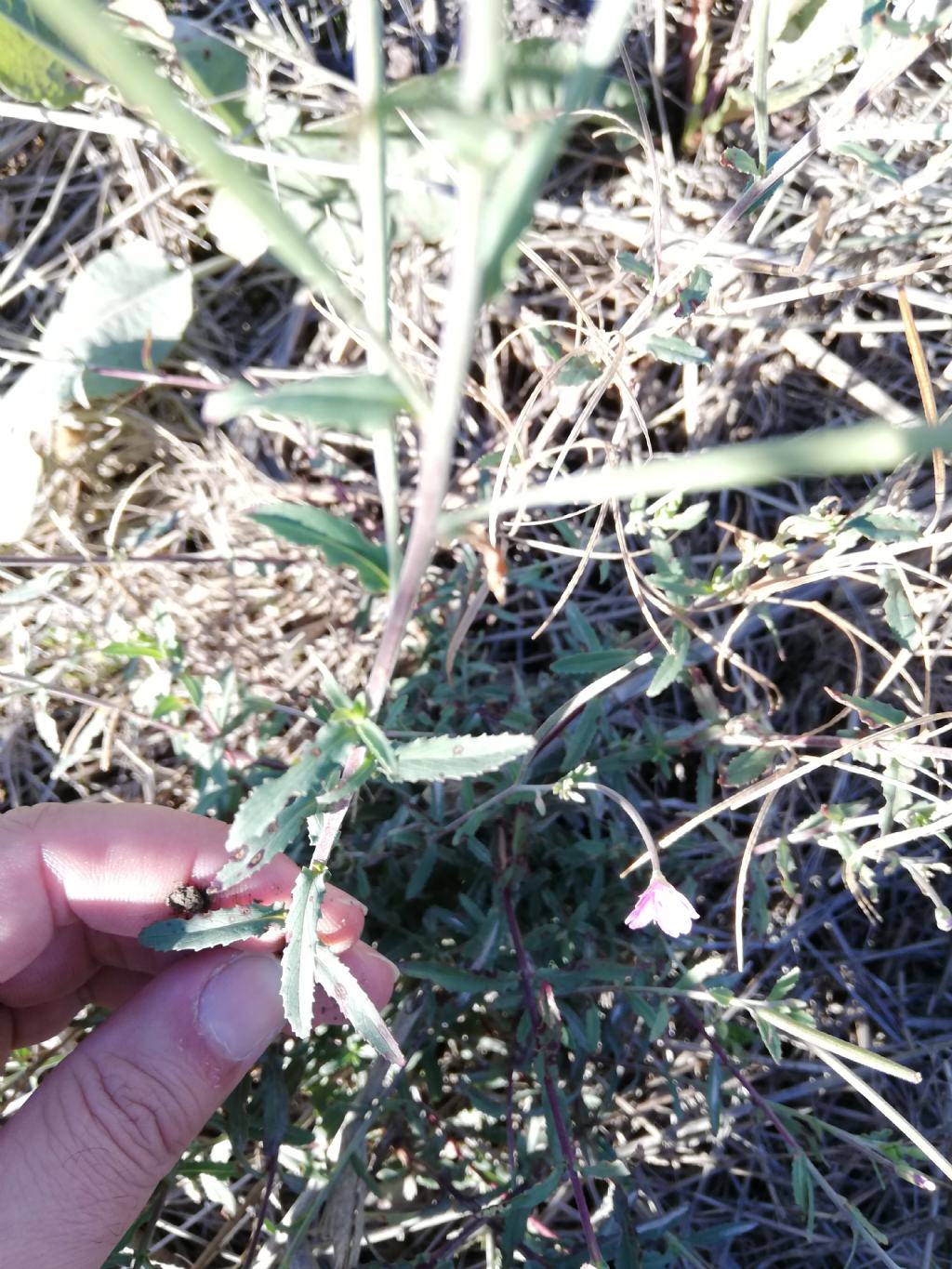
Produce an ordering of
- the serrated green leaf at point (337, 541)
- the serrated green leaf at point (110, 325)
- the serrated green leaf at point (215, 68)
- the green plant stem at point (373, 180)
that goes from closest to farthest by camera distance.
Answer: the green plant stem at point (373, 180), the serrated green leaf at point (337, 541), the serrated green leaf at point (215, 68), the serrated green leaf at point (110, 325)

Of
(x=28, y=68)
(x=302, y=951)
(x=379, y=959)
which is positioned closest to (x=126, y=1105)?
(x=379, y=959)

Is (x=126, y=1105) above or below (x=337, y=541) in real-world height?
below

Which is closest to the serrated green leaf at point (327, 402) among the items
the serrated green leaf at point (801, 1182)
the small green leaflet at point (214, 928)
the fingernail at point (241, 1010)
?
the small green leaflet at point (214, 928)

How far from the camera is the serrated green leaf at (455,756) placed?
3.61ft

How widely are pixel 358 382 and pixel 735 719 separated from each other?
148 centimetres

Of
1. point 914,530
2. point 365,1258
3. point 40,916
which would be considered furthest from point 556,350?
point 365,1258

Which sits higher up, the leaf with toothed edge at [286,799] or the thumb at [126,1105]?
the leaf with toothed edge at [286,799]

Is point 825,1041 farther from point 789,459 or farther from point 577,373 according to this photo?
point 789,459

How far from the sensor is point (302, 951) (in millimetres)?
1329

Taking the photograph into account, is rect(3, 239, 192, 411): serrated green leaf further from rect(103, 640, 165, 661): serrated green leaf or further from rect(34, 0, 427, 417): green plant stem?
rect(34, 0, 427, 417): green plant stem

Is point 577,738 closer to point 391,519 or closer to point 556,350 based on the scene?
point 556,350

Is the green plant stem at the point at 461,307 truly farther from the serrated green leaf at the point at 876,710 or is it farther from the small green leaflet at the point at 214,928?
the serrated green leaf at the point at 876,710

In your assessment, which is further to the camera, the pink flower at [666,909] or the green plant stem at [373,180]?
the pink flower at [666,909]

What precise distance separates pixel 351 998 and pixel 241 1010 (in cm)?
45
